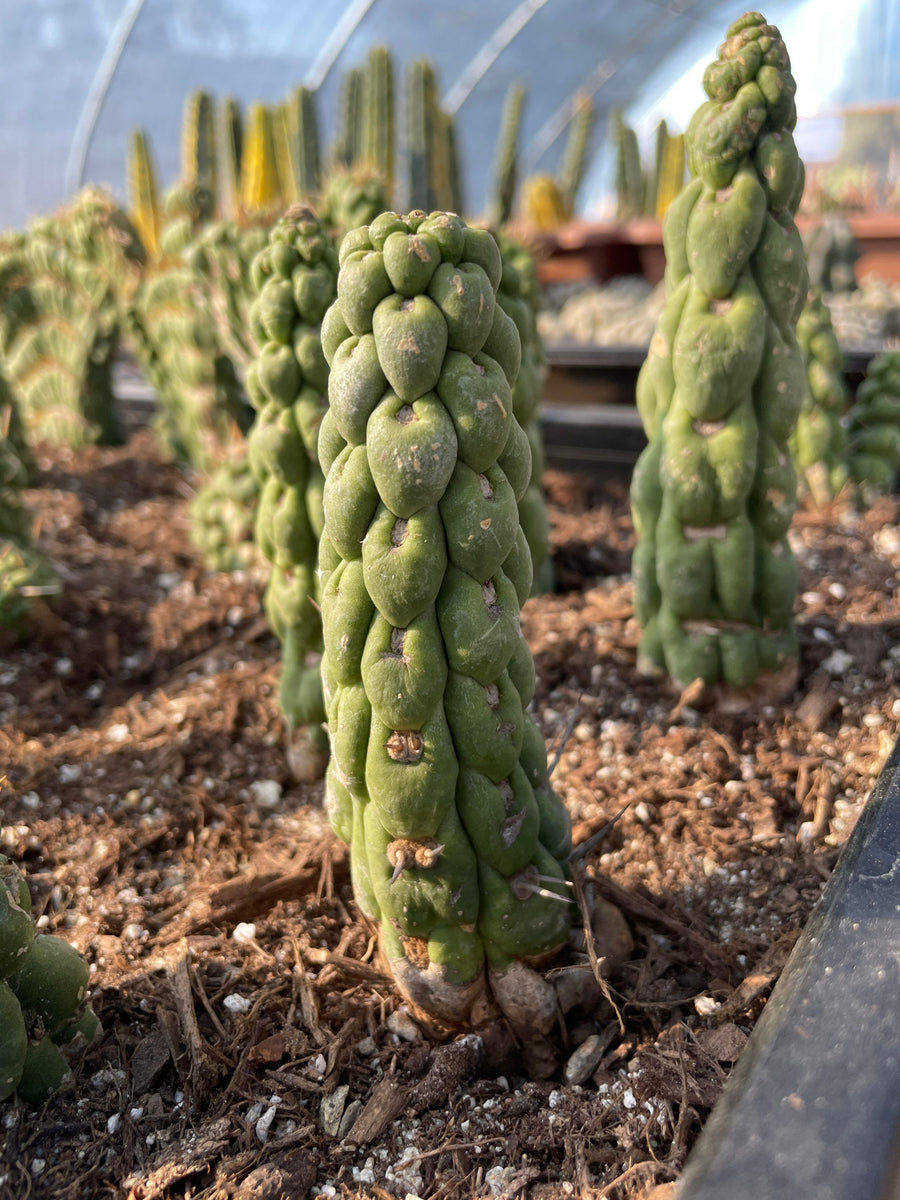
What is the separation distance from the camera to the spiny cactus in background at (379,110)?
634 cm

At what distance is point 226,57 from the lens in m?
8.74

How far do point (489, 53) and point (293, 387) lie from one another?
10.3 m

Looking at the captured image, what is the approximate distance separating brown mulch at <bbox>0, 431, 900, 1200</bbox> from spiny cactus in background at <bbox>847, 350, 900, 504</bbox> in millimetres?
291

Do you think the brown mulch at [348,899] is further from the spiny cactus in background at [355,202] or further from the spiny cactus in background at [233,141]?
the spiny cactus in background at [233,141]

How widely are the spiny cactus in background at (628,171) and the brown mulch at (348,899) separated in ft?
19.8

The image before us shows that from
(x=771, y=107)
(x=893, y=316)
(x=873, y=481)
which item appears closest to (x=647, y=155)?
(x=893, y=316)

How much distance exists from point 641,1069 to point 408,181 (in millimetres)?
6454

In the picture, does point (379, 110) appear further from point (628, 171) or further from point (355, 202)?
point (355, 202)

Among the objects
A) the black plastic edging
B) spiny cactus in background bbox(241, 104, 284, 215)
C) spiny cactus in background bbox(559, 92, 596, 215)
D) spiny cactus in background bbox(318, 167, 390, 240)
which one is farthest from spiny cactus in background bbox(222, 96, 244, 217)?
the black plastic edging

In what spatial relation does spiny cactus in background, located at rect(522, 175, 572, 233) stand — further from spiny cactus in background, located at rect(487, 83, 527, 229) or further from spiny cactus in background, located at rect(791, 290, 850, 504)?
spiny cactus in background, located at rect(791, 290, 850, 504)

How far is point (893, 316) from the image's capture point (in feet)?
17.0

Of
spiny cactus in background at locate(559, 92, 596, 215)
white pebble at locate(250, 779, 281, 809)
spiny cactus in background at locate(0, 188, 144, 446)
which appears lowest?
white pebble at locate(250, 779, 281, 809)

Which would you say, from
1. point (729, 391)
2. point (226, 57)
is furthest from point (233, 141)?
point (729, 391)

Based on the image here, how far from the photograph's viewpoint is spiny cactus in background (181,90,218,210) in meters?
5.88
